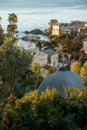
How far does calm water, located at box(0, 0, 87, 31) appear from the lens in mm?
88812

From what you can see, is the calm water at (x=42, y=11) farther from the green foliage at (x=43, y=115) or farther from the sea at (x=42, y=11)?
the green foliage at (x=43, y=115)

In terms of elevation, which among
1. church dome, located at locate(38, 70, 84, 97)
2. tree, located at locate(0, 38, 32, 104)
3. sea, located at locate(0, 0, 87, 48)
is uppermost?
tree, located at locate(0, 38, 32, 104)

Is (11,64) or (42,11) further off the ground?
(11,64)

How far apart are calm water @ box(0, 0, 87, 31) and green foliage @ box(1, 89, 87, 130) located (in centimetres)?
7001

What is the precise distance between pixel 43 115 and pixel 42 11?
108 meters

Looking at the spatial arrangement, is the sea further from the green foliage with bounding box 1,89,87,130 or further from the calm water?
the green foliage with bounding box 1,89,87,130

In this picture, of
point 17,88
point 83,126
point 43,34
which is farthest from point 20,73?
point 43,34

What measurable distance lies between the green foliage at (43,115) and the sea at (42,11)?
59938 millimetres

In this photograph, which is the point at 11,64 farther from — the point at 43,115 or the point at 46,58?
the point at 46,58

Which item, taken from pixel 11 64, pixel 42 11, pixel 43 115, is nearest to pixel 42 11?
pixel 42 11

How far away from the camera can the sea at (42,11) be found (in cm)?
8856

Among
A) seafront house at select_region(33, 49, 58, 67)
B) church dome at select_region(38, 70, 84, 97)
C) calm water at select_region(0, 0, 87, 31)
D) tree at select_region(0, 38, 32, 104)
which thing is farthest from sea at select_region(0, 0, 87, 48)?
tree at select_region(0, 38, 32, 104)

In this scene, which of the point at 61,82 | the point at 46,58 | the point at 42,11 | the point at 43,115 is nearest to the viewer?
the point at 43,115

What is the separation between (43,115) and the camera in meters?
7.38
